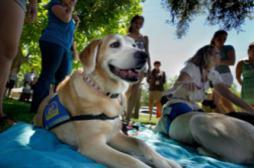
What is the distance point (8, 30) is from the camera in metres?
2.39

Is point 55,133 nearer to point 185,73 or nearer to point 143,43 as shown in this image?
point 185,73

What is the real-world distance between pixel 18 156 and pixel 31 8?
68.5 inches

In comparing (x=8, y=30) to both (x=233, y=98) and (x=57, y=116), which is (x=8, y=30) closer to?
(x=57, y=116)

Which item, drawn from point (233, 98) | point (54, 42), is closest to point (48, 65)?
point (54, 42)

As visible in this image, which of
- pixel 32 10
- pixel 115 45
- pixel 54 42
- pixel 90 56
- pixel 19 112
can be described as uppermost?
pixel 32 10

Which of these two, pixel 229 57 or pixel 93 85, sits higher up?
pixel 229 57

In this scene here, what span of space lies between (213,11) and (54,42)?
6.91m

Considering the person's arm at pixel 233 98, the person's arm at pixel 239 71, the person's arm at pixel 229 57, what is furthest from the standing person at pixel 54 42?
the person's arm at pixel 239 71

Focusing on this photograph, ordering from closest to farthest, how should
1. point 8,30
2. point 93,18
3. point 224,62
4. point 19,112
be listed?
point 8,30 < point 19,112 < point 224,62 < point 93,18

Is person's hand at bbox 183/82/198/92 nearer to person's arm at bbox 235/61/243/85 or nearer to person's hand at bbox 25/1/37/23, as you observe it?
person's hand at bbox 25/1/37/23

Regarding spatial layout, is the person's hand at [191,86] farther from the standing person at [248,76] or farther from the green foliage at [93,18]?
the green foliage at [93,18]

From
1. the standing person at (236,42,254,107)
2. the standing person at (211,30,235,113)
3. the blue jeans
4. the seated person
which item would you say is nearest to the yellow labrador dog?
the seated person

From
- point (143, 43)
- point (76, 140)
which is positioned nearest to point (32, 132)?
point (76, 140)

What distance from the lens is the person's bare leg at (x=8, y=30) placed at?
2357 millimetres
